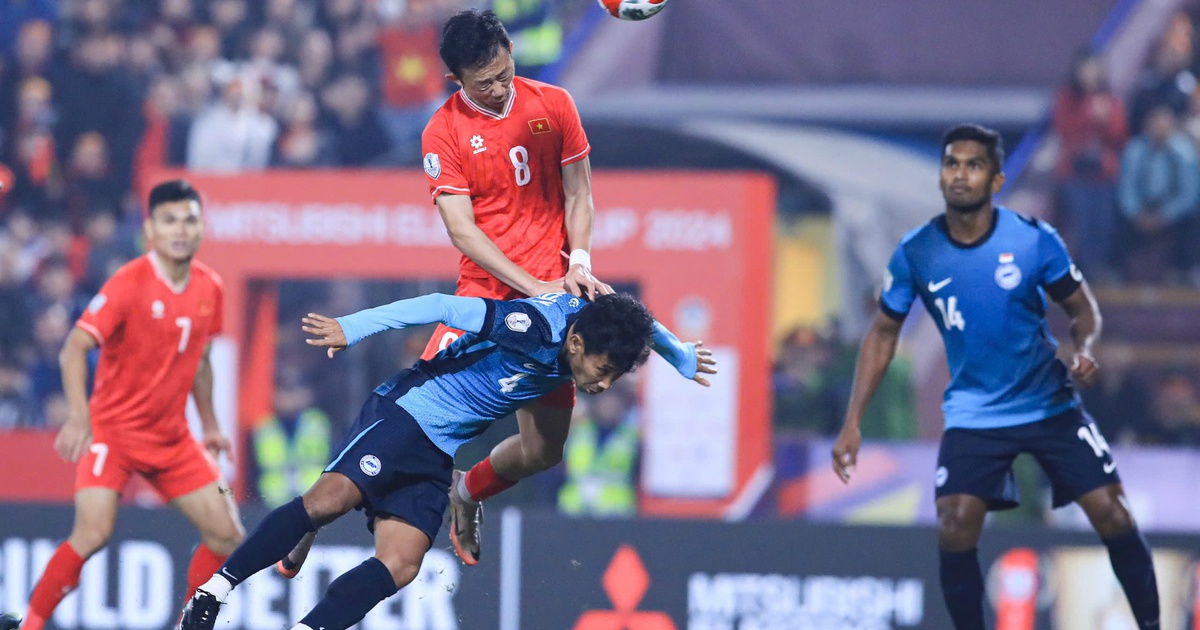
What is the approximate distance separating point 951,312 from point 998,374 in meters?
0.30

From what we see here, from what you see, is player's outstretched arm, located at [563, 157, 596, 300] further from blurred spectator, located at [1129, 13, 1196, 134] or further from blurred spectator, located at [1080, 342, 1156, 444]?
blurred spectator, located at [1129, 13, 1196, 134]

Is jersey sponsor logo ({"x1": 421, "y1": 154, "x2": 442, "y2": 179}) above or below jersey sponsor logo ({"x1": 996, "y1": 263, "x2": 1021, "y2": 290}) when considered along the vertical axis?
above

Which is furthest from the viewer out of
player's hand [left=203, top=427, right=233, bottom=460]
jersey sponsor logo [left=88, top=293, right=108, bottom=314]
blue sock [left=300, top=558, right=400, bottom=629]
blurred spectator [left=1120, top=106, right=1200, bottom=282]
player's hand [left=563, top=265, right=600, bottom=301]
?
blurred spectator [left=1120, top=106, right=1200, bottom=282]

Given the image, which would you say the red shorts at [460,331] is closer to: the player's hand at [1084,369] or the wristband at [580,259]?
the wristband at [580,259]

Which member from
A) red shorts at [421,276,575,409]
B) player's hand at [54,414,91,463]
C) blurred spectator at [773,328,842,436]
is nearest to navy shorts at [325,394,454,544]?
red shorts at [421,276,575,409]

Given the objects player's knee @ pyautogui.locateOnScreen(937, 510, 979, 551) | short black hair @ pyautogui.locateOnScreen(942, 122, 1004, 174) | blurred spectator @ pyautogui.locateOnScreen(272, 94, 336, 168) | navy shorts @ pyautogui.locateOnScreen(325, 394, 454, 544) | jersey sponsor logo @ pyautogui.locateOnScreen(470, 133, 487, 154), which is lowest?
player's knee @ pyautogui.locateOnScreen(937, 510, 979, 551)

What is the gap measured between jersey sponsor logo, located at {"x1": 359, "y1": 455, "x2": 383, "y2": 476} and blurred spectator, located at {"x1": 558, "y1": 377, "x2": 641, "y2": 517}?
17.6ft

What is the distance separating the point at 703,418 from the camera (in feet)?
34.9

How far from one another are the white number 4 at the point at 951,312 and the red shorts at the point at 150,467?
10.9 ft

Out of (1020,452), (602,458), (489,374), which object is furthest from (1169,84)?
(489,374)

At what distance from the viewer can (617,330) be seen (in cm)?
545

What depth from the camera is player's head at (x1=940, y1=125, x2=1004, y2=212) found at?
6.17m

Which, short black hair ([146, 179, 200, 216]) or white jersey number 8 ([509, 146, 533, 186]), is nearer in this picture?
white jersey number 8 ([509, 146, 533, 186])

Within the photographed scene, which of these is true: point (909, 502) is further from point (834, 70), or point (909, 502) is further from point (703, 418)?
point (834, 70)
